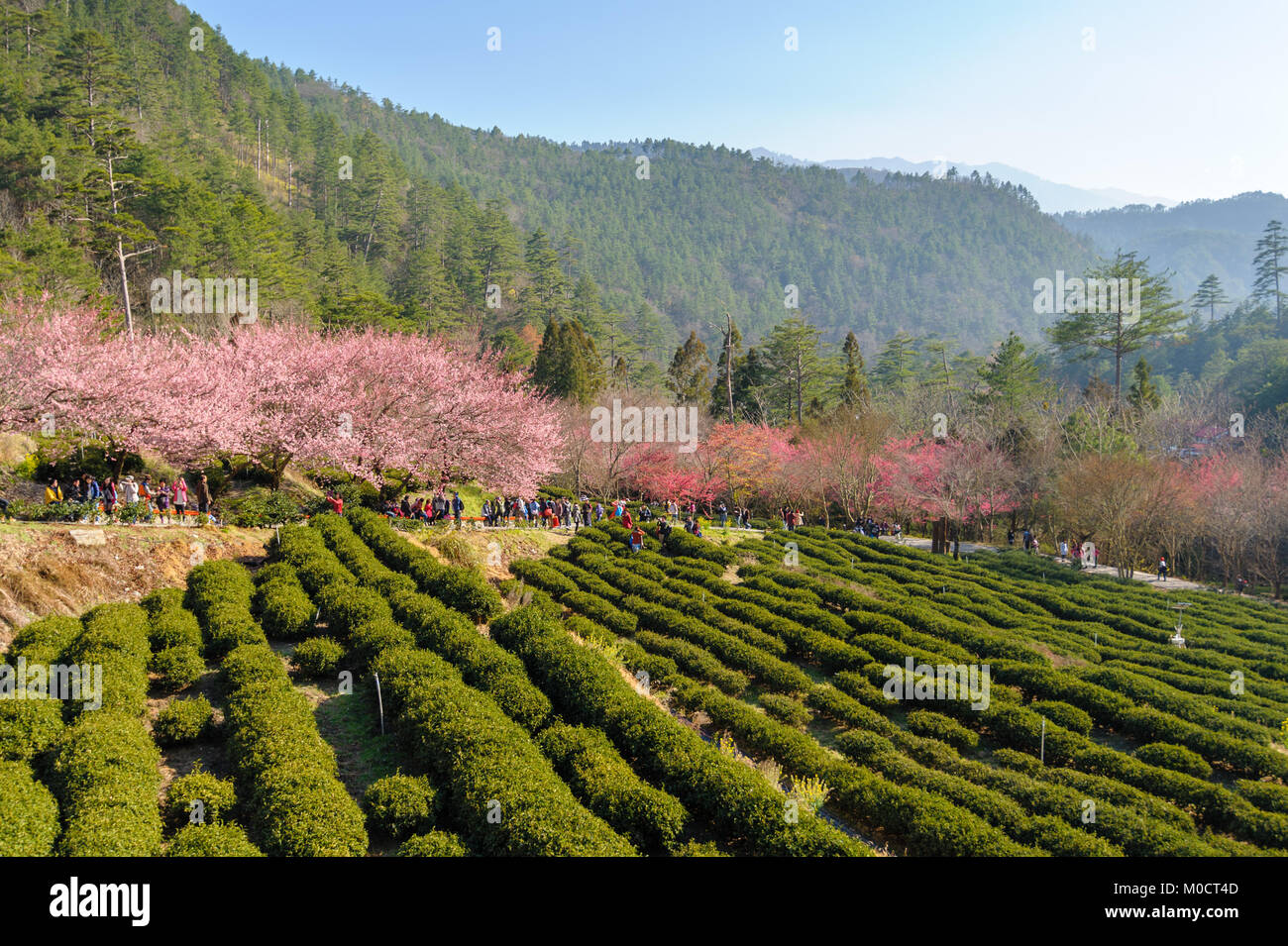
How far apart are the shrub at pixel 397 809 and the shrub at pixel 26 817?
12.9 feet

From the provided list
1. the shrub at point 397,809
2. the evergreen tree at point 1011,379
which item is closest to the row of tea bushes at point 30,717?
the shrub at point 397,809

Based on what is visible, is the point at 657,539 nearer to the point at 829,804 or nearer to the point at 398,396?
the point at 398,396

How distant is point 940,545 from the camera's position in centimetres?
3797

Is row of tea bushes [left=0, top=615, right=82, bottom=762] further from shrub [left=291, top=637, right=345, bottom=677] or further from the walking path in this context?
the walking path

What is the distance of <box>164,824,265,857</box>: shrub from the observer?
31.2 feet

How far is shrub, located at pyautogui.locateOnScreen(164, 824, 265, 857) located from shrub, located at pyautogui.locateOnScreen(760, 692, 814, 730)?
10.9 metres

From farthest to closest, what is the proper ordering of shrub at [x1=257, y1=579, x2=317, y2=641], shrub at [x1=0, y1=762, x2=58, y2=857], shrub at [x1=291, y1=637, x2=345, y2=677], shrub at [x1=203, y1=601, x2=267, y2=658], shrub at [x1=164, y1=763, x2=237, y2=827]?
shrub at [x1=257, y1=579, x2=317, y2=641] < shrub at [x1=291, y1=637, x2=345, y2=677] < shrub at [x1=203, y1=601, x2=267, y2=658] < shrub at [x1=164, y1=763, x2=237, y2=827] < shrub at [x1=0, y1=762, x2=58, y2=857]

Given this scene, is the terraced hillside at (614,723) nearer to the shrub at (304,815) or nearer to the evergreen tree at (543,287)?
the shrub at (304,815)

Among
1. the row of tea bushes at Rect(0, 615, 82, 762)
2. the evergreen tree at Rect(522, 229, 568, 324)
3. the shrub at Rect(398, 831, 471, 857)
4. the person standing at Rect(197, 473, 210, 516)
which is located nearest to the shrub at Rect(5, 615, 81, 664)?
the row of tea bushes at Rect(0, 615, 82, 762)

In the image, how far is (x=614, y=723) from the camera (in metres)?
13.9

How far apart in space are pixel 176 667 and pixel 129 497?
8.47m

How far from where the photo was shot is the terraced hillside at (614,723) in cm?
1070

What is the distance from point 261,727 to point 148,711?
3.08m
